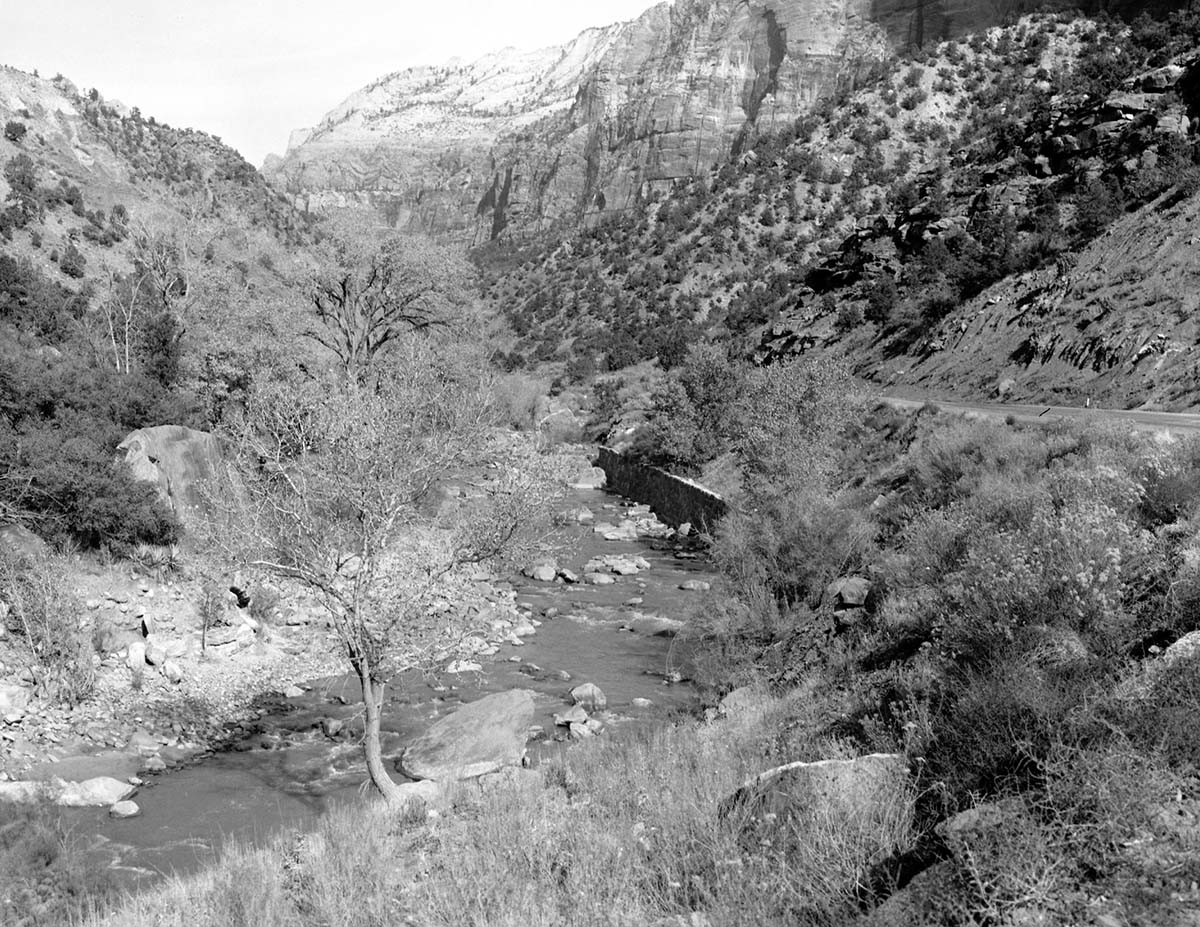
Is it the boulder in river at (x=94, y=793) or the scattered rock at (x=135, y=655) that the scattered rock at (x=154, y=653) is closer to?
the scattered rock at (x=135, y=655)

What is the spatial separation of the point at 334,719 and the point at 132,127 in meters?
67.3

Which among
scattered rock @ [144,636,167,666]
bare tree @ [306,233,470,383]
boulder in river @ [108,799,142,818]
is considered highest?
bare tree @ [306,233,470,383]

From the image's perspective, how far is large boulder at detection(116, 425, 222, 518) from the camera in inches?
749

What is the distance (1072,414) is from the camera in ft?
A: 66.2

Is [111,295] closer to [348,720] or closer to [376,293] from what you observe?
[376,293]

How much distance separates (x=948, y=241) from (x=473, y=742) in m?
34.5

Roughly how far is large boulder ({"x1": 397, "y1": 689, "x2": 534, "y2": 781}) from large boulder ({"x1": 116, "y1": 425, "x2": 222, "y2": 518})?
862 cm

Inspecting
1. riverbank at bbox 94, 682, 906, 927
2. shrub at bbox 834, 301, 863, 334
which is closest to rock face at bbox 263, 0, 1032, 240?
shrub at bbox 834, 301, 863, 334

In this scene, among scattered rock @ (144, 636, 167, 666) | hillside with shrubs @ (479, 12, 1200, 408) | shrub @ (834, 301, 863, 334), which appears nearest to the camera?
scattered rock @ (144, 636, 167, 666)

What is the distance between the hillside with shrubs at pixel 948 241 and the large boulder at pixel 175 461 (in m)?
22.4

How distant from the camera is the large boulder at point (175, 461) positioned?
19031 mm

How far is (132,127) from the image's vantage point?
65.9 meters

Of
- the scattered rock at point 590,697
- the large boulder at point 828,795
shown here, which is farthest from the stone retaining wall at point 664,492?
the large boulder at point 828,795

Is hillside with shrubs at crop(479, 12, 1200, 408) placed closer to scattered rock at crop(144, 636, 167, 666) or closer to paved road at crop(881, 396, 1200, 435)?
paved road at crop(881, 396, 1200, 435)
